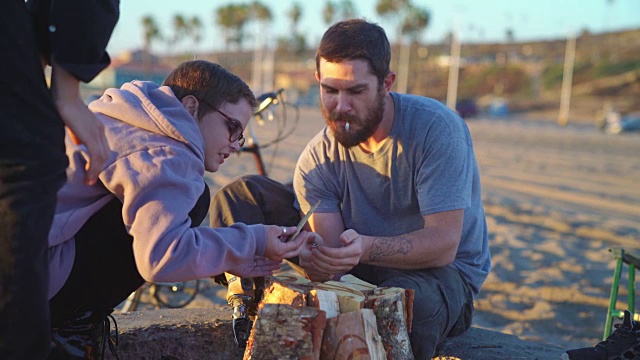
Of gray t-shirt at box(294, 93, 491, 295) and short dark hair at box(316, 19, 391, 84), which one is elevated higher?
short dark hair at box(316, 19, 391, 84)

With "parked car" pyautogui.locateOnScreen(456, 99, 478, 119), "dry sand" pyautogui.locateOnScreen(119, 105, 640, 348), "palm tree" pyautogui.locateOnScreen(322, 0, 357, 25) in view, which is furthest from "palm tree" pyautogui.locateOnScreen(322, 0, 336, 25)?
"dry sand" pyautogui.locateOnScreen(119, 105, 640, 348)

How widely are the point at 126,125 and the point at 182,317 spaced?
4.59 feet

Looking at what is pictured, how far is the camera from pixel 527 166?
53.8 ft

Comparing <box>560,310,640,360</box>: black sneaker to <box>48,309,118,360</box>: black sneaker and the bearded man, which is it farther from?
<box>48,309,118,360</box>: black sneaker

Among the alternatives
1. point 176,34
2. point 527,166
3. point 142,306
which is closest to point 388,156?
point 142,306

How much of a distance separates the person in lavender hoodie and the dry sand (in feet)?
7.58

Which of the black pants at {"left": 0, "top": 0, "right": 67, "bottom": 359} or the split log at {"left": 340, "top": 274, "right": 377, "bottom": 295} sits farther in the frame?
the split log at {"left": 340, "top": 274, "right": 377, "bottom": 295}

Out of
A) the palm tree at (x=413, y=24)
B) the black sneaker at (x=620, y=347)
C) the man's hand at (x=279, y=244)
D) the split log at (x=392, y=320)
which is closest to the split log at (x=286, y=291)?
the man's hand at (x=279, y=244)

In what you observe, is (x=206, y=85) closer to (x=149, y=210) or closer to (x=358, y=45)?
(x=149, y=210)

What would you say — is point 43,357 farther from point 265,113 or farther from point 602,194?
point 602,194

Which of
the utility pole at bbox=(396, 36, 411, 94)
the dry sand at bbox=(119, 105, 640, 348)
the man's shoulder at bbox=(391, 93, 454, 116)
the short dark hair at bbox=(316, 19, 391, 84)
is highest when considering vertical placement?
the short dark hair at bbox=(316, 19, 391, 84)

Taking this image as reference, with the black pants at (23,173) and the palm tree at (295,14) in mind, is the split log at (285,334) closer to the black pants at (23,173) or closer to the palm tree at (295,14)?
the black pants at (23,173)

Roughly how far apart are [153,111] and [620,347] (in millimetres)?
2101

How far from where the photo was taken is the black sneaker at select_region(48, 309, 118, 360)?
242 cm
